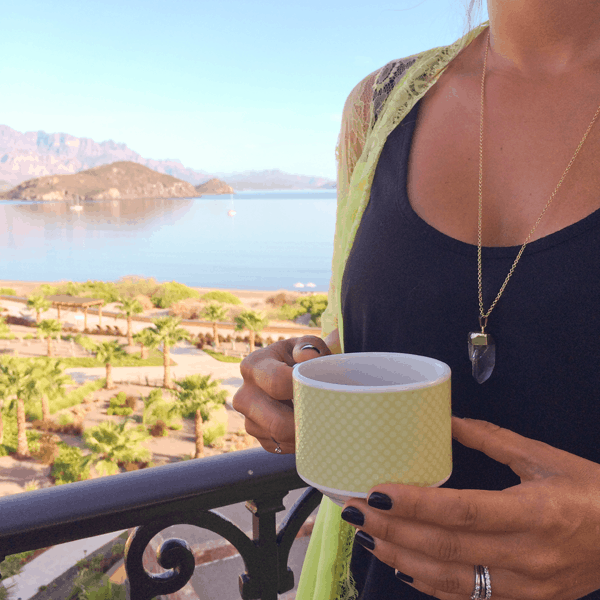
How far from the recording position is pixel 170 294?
71688 mm

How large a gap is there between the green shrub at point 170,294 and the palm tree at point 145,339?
2188cm

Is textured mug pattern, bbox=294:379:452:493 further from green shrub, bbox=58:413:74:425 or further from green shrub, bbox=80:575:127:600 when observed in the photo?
green shrub, bbox=58:413:74:425

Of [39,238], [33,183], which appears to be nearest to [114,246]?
[39,238]

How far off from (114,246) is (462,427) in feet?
467

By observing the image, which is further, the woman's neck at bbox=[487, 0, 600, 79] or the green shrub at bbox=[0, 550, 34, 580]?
the green shrub at bbox=[0, 550, 34, 580]

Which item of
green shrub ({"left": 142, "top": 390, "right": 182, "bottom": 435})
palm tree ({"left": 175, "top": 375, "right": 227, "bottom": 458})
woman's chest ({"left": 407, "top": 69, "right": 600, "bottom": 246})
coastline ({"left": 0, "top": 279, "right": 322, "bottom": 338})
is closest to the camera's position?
woman's chest ({"left": 407, "top": 69, "right": 600, "bottom": 246})

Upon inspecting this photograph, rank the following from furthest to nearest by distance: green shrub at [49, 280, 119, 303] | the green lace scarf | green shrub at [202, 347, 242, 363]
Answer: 1. green shrub at [49, 280, 119, 303]
2. green shrub at [202, 347, 242, 363]
3. the green lace scarf

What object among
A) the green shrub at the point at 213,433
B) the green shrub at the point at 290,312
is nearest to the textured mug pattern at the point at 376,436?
the green shrub at the point at 213,433

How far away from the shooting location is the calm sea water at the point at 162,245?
110625 millimetres

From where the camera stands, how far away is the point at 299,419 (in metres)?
0.73

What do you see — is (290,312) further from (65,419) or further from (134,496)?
(134,496)

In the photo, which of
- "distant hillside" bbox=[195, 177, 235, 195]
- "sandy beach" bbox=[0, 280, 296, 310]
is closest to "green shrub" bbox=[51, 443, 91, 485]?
"sandy beach" bbox=[0, 280, 296, 310]

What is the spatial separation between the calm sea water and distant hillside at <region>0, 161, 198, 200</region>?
17.3ft

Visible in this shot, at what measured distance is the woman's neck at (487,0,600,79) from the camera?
3.35 ft
